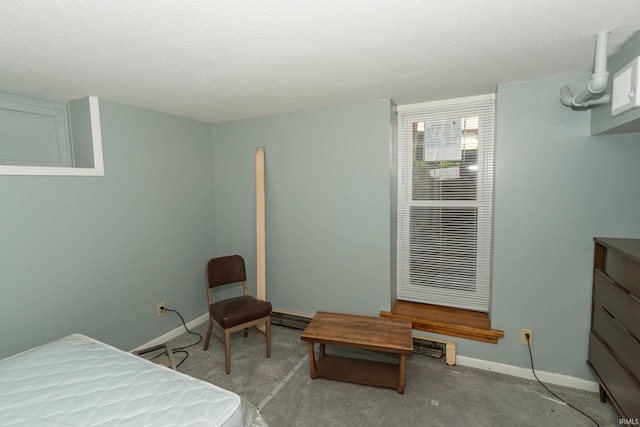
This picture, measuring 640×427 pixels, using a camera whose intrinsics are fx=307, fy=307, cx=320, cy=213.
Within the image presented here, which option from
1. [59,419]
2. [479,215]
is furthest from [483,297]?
[59,419]

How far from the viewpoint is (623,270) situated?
1.68 m

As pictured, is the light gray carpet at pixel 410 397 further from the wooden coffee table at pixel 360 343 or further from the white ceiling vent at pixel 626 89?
the white ceiling vent at pixel 626 89

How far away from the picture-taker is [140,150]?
268 centimetres

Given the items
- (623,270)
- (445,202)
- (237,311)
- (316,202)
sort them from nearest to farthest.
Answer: (623,270) → (237,311) → (445,202) → (316,202)

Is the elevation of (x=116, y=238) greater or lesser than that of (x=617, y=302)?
greater

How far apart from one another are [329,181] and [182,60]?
61.8 inches

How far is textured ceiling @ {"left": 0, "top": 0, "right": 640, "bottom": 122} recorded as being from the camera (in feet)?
4.01

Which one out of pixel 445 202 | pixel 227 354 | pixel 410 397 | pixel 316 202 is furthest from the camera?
pixel 316 202

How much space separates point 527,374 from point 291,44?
2.73 meters

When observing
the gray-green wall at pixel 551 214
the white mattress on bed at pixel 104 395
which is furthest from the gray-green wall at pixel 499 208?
the white mattress on bed at pixel 104 395

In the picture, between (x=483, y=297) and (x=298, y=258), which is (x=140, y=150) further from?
(x=483, y=297)

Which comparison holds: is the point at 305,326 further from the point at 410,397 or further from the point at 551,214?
the point at 551,214

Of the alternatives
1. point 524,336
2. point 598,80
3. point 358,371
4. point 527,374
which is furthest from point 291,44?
point 527,374

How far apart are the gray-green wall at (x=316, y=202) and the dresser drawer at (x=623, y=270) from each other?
143 centimetres
